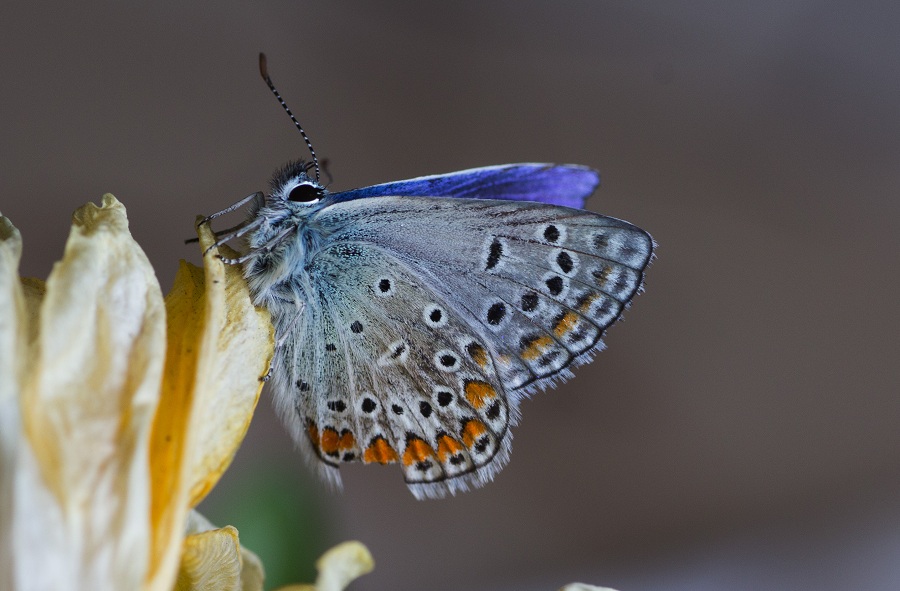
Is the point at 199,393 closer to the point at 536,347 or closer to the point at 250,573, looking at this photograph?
the point at 250,573

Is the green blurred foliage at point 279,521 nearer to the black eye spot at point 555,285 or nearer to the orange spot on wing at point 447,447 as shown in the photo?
the orange spot on wing at point 447,447

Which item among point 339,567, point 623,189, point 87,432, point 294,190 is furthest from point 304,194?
point 623,189

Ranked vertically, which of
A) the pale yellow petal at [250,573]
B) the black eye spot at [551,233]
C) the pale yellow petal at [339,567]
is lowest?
the pale yellow petal at [339,567]

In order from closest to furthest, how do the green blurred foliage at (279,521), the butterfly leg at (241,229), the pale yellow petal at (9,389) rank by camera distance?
the pale yellow petal at (9,389) → the butterfly leg at (241,229) → the green blurred foliage at (279,521)

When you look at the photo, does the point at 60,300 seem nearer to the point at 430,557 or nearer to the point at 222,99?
the point at 430,557

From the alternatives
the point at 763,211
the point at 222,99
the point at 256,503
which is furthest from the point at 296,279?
the point at 763,211

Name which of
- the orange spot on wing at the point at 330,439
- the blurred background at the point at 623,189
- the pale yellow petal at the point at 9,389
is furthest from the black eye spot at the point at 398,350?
the blurred background at the point at 623,189
